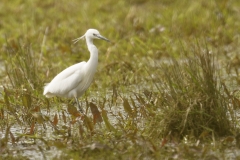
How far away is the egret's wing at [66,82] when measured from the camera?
18.4ft

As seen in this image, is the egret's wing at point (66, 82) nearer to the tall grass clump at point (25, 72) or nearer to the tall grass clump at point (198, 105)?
the tall grass clump at point (25, 72)

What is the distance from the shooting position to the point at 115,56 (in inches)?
301

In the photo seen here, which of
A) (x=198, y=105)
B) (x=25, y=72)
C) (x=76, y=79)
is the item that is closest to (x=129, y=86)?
(x=76, y=79)

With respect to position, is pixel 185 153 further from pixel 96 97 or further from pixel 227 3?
pixel 227 3

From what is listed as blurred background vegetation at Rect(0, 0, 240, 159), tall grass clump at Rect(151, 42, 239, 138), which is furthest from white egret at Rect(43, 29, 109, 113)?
tall grass clump at Rect(151, 42, 239, 138)

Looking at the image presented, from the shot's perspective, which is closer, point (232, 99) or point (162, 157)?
point (162, 157)

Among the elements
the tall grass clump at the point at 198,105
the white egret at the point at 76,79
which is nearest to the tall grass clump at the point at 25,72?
the white egret at the point at 76,79

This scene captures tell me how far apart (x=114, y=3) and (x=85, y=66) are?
5.20m

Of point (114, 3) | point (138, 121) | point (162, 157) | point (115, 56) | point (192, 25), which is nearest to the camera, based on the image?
point (162, 157)

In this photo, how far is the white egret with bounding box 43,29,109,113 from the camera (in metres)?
5.62

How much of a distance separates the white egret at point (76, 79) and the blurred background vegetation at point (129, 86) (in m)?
0.15

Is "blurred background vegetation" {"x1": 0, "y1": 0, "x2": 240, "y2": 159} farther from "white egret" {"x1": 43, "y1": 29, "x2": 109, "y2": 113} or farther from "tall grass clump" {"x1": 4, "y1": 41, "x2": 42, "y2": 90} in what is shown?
"white egret" {"x1": 43, "y1": 29, "x2": 109, "y2": 113}

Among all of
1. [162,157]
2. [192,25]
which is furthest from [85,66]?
[192,25]

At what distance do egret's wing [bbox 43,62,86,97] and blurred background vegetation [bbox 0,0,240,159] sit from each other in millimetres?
138
